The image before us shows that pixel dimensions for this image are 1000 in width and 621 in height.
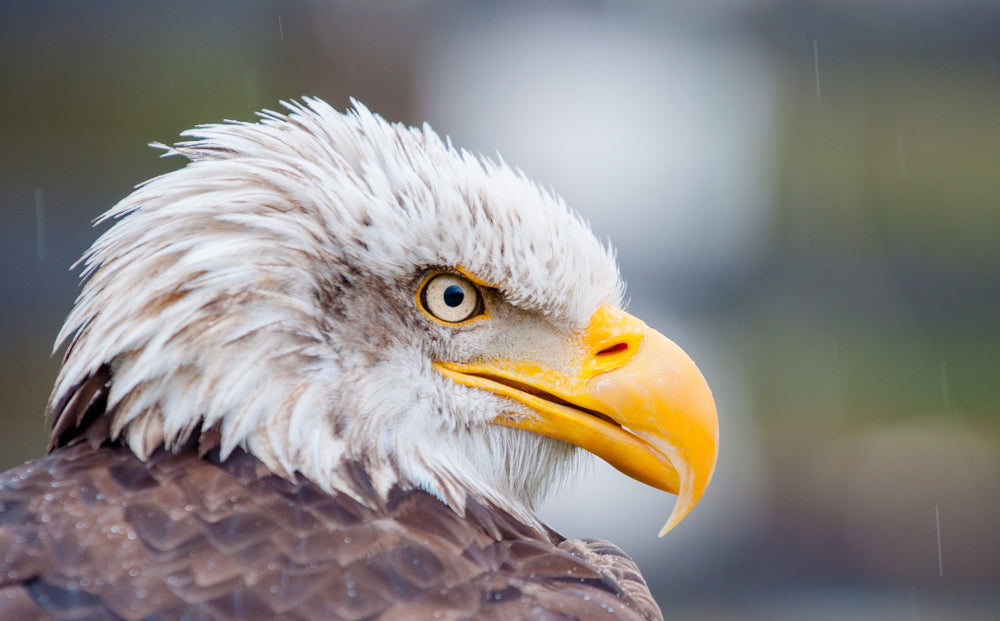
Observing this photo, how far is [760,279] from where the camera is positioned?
281 inches

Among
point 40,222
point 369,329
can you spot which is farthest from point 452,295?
point 40,222

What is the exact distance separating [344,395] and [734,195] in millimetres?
5841

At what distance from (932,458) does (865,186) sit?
201 cm

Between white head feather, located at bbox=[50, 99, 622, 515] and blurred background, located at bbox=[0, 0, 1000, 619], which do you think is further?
blurred background, located at bbox=[0, 0, 1000, 619]

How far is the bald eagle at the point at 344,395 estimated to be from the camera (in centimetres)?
137

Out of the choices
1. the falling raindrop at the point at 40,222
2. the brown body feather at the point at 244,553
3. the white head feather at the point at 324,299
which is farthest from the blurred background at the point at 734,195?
the brown body feather at the point at 244,553

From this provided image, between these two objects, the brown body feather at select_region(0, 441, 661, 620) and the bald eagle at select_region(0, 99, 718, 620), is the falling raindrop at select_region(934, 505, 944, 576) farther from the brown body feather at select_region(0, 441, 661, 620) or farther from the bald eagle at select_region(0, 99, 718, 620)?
the brown body feather at select_region(0, 441, 661, 620)

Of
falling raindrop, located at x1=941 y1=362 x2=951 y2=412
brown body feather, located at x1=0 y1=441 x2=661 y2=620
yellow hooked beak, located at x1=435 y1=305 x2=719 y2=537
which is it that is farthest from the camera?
falling raindrop, located at x1=941 y1=362 x2=951 y2=412

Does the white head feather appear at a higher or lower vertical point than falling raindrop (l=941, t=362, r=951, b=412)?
higher

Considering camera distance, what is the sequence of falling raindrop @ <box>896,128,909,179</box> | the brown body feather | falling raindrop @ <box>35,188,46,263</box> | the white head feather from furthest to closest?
1. falling raindrop @ <box>896,128,909,179</box>
2. falling raindrop @ <box>35,188,46,263</box>
3. the white head feather
4. the brown body feather

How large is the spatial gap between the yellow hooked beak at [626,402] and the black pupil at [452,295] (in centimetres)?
11

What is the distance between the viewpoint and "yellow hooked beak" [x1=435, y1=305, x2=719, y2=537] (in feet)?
5.44

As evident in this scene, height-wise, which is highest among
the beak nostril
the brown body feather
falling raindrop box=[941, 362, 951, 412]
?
the beak nostril

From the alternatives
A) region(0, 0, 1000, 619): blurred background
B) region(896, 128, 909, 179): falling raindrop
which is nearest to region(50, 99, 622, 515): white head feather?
region(0, 0, 1000, 619): blurred background
